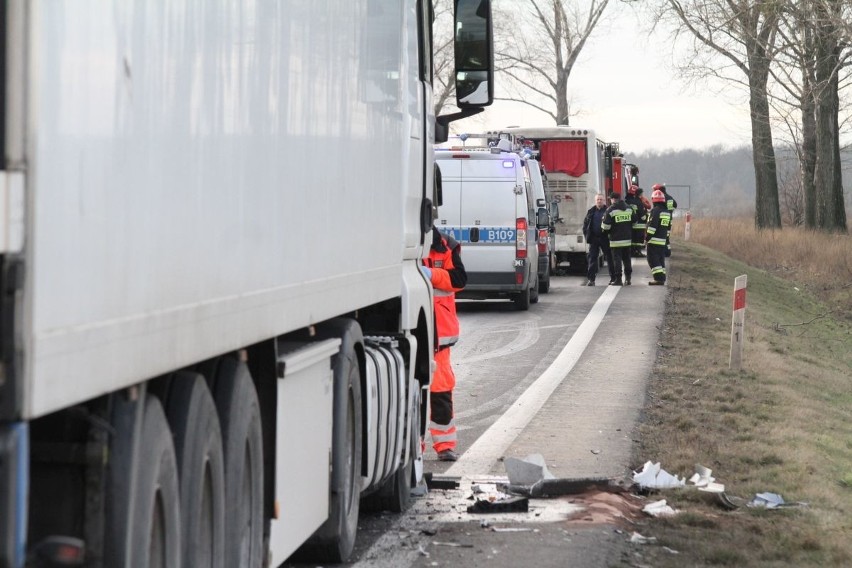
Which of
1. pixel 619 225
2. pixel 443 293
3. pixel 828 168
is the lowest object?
pixel 443 293

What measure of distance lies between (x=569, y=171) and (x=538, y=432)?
1994cm

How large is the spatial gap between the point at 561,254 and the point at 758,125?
1742 cm

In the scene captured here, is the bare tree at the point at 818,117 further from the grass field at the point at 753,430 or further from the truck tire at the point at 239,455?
the truck tire at the point at 239,455

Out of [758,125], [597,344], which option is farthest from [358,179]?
[758,125]

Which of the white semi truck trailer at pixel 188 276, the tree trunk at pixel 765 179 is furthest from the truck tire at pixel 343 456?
the tree trunk at pixel 765 179

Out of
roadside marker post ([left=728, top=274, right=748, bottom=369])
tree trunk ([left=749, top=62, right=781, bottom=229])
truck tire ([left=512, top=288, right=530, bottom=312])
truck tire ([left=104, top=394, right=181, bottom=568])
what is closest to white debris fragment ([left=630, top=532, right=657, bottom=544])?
truck tire ([left=104, top=394, right=181, bottom=568])

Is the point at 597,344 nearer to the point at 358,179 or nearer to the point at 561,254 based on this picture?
the point at 358,179

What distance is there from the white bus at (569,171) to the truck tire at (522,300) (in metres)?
8.44

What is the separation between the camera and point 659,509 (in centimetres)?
809

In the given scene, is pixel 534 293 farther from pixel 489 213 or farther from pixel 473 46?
pixel 473 46

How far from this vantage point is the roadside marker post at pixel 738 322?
14680 millimetres

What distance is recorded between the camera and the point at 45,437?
10.5 feet

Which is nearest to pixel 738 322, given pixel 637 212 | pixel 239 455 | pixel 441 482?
pixel 441 482

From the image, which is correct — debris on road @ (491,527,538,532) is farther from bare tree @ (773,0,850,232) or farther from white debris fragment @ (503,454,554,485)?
bare tree @ (773,0,850,232)
